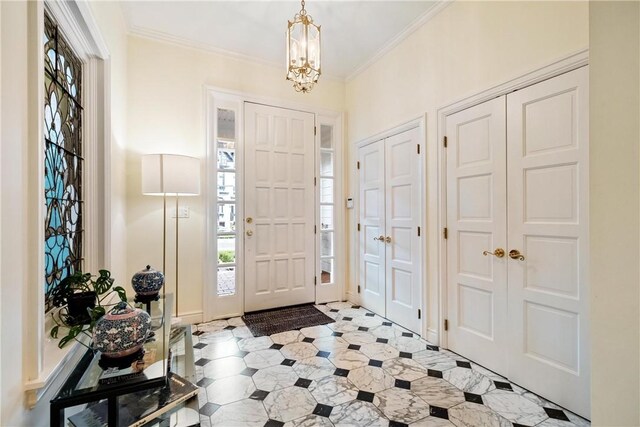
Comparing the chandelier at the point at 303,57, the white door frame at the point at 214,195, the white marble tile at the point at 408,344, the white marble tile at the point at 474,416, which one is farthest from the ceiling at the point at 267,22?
the white marble tile at the point at 474,416

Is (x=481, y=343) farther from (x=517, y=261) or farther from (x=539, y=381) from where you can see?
(x=517, y=261)

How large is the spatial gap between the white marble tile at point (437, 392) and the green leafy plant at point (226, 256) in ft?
7.23

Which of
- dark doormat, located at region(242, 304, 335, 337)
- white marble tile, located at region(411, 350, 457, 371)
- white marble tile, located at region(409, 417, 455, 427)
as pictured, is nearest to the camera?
white marble tile, located at region(409, 417, 455, 427)

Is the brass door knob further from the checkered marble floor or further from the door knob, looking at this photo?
the checkered marble floor

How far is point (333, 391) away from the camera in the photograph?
1.99 m

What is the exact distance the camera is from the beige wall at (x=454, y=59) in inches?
72.9

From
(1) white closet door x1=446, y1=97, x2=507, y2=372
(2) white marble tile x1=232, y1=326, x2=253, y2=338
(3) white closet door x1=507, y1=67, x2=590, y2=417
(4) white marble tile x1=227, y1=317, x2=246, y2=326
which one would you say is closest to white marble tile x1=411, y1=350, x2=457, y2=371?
(1) white closet door x1=446, y1=97, x2=507, y2=372

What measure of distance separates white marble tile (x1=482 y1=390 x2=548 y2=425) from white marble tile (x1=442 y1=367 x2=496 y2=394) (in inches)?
2.4

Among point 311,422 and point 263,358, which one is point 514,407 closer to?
point 311,422

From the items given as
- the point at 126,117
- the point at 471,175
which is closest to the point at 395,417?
the point at 471,175

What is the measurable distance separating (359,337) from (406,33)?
298 cm

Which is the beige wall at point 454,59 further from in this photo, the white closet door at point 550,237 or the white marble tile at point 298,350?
the white marble tile at point 298,350

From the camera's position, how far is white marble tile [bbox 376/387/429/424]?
5.70 ft

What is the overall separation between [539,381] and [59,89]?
3.32 m
